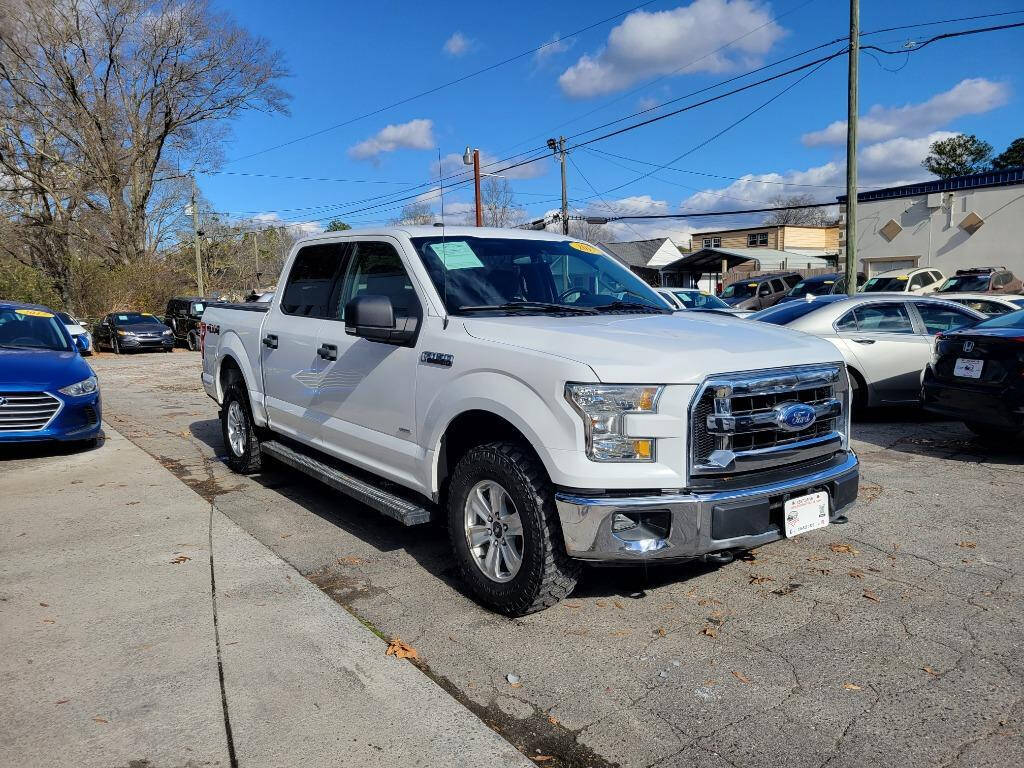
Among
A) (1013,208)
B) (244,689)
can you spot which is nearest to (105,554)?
(244,689)

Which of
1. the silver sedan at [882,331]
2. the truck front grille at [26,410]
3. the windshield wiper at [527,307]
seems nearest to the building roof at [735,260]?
the silver sedan at [882,331]

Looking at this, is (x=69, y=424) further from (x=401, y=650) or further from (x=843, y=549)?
(x=843, y=549)

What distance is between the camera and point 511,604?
12.5ft

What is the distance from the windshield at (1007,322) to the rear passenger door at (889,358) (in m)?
1.33

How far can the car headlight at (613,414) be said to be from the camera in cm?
343

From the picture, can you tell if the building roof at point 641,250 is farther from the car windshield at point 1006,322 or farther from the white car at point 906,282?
the car windshield at point 1006,322

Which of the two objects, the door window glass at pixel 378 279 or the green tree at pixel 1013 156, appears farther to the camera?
the green tree at pixel 1013 156

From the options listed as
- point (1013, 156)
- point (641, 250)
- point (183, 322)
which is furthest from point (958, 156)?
point (183, 322)

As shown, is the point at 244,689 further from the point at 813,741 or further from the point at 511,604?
the point at 813,741

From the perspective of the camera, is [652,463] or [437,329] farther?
[437,329]

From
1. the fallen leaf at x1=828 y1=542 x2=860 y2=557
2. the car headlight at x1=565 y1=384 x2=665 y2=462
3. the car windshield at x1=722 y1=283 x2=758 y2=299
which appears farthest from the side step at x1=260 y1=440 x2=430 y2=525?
the car windshield at x1=722 y1=283 x2=758 y2=299

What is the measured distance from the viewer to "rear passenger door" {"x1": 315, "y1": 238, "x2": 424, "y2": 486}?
448 cm

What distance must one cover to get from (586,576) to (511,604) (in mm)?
778

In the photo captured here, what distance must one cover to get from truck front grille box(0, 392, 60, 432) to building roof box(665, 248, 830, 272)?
42975 millimetres
